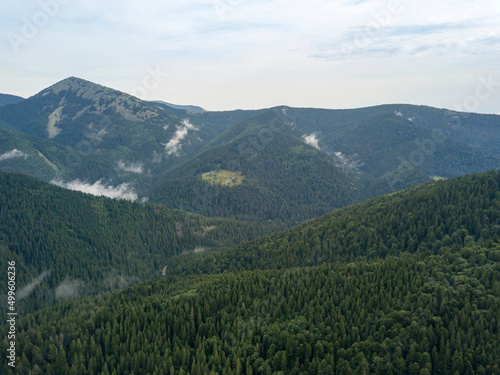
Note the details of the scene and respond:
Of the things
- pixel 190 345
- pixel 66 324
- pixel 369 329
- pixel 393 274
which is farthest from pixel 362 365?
pixel 66 324

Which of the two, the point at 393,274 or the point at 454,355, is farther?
the point at 393,274

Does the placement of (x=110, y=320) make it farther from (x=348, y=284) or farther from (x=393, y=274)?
(x=393, y=274)

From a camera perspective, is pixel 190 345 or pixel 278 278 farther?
pixel 278 278

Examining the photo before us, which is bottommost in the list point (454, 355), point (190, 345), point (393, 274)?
point (190, 345)

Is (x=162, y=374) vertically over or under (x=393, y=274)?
under

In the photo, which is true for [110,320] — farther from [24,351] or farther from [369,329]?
[369,329]

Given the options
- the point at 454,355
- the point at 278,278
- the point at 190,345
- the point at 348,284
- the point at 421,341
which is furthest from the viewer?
the point at 278,278

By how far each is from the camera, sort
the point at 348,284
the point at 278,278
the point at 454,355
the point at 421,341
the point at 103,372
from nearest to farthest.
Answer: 1. the point at 454,355
2. the point at 421,341
3. the point at 103,372
4. the point at 348,284
5. the point at 278,278

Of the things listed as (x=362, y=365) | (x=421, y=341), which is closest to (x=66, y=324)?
(x=362, y=365)

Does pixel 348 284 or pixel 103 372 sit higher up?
pixel 348 284
